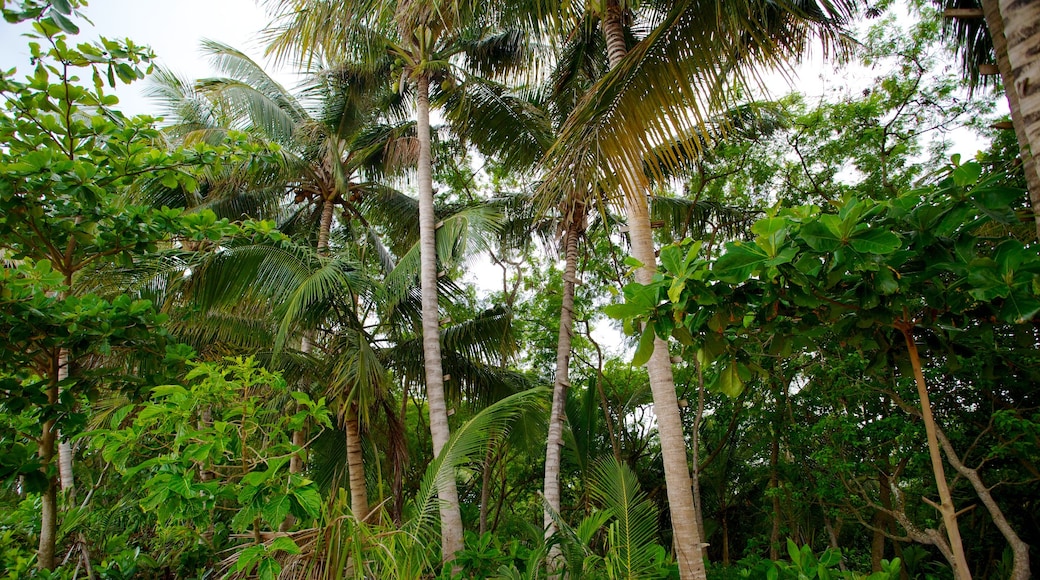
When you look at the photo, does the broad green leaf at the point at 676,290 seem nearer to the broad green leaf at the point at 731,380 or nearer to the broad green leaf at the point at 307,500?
the broad green leaf at the point at 731,380

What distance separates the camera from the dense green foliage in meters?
2.42

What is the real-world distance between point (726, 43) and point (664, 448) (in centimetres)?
286

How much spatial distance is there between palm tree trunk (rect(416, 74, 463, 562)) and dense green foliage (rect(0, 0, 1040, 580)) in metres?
0.37

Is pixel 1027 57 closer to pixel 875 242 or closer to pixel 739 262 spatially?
pixel 875 242

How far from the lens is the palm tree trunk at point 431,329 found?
6008 mm

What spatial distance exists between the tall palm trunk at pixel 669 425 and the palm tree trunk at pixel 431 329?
7.35ft

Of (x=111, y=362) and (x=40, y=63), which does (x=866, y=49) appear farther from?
(x=111, y=362)

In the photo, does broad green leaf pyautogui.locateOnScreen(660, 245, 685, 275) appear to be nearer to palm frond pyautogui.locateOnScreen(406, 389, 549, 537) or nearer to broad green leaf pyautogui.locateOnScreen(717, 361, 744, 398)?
broad green leaf pyautogui.locateOnScreen(717, 361, 744, 398)

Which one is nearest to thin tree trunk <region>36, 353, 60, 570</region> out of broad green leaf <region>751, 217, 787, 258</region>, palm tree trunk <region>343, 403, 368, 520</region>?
broad green leaf <region>751, 217, 787, 258</region>

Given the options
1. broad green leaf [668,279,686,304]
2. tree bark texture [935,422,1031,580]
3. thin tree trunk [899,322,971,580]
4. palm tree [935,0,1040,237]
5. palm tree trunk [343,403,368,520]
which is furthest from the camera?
palm tree trunk [343,403,368,520]

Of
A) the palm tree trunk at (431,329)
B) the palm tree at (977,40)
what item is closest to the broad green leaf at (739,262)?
the palm tree at (977,40)

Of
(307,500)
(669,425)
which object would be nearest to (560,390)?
(669,425)

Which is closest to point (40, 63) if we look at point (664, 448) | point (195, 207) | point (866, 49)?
point (664, 448)

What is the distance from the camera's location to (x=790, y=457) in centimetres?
890
